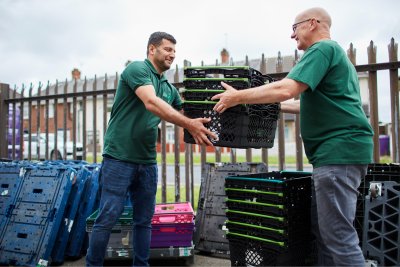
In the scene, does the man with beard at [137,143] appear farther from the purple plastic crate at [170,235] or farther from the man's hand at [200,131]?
the purple plastic crate at [170,235]

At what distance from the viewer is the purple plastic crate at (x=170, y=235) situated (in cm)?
448

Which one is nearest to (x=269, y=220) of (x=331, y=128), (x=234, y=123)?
(x=234, y=123)

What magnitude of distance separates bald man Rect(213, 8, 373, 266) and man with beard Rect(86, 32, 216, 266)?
0.80 metres

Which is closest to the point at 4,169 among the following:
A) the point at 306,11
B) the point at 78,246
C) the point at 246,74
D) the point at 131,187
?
the point at 78,246

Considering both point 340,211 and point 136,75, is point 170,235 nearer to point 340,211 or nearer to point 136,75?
point 136,75

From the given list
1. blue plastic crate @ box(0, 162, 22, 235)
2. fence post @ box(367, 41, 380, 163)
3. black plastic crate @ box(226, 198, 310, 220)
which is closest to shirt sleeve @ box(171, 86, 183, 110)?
black plastic crate @ box(226, 198, 310, 220)

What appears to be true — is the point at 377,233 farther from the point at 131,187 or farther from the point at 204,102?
the point at 131,187

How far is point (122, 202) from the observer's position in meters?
3.54

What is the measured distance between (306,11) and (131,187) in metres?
2.17

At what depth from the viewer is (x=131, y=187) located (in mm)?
3760

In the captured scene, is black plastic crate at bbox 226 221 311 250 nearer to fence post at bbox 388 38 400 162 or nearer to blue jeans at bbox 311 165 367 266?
blue jeans at bbox 311 165 367 266

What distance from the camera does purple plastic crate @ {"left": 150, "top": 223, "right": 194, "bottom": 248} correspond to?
14.7ft

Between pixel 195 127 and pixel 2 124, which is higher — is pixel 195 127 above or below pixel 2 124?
below

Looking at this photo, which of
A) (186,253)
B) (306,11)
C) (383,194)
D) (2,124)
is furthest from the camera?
(2,124)
